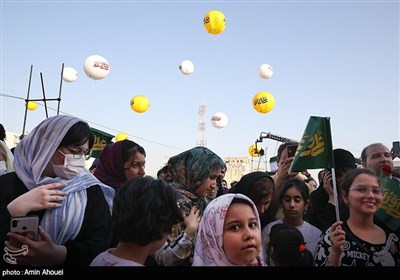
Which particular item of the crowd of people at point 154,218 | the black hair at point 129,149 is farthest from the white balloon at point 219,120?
the crowd of people at point 154,218

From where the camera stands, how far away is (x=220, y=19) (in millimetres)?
8930

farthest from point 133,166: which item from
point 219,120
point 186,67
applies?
point 219,120

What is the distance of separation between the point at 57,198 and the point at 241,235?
899 mm

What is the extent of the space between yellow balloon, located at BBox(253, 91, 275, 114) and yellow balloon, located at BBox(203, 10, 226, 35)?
2614mm

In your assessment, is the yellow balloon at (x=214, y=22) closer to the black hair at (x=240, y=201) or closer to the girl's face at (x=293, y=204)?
the girl's face at (x=293, y=204)

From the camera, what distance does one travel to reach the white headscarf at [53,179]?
1703mm

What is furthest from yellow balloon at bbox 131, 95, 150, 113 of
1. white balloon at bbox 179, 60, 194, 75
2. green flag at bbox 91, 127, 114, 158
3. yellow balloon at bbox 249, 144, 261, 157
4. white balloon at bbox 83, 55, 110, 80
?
yellow balloon at bbox 249, 144, 261, 157

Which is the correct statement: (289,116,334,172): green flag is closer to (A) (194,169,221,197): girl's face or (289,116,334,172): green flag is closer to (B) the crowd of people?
(B) the crowd of people

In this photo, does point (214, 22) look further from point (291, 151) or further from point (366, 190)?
point (366, 190)

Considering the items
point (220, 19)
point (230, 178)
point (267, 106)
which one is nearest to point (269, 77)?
point (267, 106)

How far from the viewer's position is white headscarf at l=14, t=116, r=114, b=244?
5.59ft

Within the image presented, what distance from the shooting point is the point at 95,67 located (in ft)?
29.9

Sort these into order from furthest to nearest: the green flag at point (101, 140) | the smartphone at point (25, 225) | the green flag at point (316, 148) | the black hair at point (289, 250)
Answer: the green flag at point (101, 140) → the green flag at point (316, 148) → the black hair at point (289, 250) → the smartphone at point (25, 225)

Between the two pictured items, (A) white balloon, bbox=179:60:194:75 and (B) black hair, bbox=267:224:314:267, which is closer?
(B) black hair, bbox=267:224:314:267
